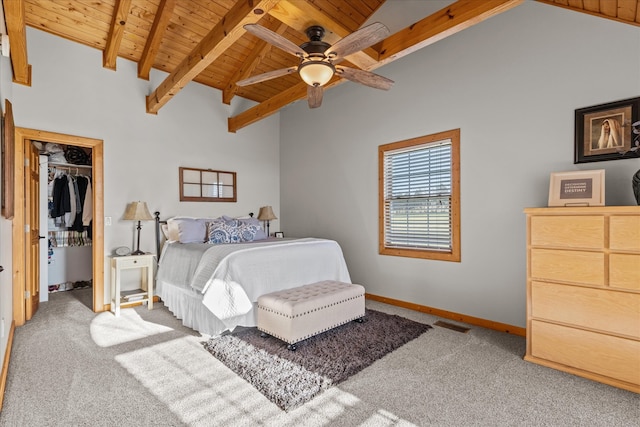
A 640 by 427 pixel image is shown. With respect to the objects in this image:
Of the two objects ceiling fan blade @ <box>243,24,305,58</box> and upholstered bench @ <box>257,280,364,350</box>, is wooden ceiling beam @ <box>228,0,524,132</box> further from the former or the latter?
upholstered bench @ <box>257,280,364,350</box>

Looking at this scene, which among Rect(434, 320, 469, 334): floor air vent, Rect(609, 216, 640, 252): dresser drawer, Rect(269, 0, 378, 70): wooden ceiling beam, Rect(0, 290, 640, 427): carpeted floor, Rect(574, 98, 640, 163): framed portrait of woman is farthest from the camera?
Rect(434, 320, 469, 334): floor air vent

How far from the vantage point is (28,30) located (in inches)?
141

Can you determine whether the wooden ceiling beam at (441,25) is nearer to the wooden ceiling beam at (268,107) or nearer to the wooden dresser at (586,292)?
the wooden ceiling beam at (268,107)

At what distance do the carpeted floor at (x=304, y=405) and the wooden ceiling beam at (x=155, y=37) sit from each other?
3.33 meters

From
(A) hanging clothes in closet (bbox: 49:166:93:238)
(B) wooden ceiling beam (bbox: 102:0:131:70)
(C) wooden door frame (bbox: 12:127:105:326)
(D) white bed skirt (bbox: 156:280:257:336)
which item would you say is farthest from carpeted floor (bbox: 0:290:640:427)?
(B) wooden ceiling beam (bbox: 102:0:131:70)

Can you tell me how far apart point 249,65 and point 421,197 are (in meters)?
3.10

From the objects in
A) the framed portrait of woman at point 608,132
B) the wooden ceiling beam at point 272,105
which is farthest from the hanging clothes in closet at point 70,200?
the framed portrait of woman at point 608,132

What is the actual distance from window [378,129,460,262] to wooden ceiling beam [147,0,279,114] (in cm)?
234

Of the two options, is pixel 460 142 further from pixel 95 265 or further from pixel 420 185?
pixel 95 265

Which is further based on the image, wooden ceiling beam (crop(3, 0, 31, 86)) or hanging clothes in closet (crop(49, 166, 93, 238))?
hanging clothes in closet (crop(49, 166, 93, 238))

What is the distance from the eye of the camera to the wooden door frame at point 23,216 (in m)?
3.38

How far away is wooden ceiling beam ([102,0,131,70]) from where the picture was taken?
3.38 m

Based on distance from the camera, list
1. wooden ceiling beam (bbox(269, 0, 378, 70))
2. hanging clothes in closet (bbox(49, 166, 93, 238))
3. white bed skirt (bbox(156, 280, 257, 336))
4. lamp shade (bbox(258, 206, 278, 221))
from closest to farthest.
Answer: wooden ceiling beam (bbox(269, 0, 378, 70))
white bed skirt (bbox(156, 280, 257, 336))
hanging clothes in closet (bbox(49, 166, 93, 238))
lamp shade (bbox(258, 206, 278, 221))

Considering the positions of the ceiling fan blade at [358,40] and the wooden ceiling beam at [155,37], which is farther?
the wooden ceiling beam at [155,37]
